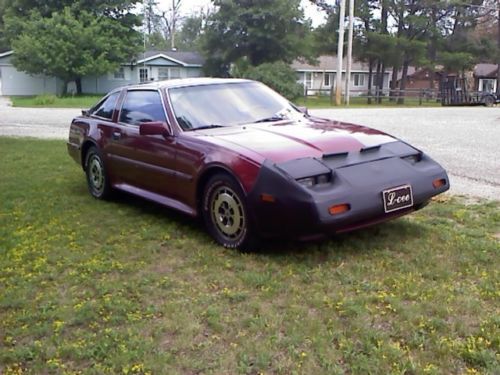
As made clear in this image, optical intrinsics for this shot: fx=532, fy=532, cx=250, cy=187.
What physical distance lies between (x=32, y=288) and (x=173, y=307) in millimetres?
1079

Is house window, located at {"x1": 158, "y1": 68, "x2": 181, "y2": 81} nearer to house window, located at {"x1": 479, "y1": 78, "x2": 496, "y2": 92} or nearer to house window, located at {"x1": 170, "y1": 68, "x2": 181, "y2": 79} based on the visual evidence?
house window, located at {"x1": 170, "y1": 68, "x2": 181, "y2": 79}

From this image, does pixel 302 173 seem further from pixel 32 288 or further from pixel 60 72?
pixel 60 72

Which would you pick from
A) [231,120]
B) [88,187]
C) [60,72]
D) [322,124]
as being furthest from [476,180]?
[60,72]

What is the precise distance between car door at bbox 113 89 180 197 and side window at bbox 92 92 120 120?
24cm

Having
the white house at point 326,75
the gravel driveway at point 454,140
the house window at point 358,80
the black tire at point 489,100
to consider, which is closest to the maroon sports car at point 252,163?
the gravel driveway at point 454,140

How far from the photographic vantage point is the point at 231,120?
16.9ft

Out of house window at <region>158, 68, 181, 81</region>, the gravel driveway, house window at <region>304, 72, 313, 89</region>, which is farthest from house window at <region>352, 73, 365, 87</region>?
the gravel driveway

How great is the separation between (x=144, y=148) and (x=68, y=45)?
1317 inches

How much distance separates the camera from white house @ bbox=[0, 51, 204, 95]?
140ft

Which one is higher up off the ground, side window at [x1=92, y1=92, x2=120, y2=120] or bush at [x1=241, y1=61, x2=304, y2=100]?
bush at [x1=241, y1=61, x2=304, y2=100]

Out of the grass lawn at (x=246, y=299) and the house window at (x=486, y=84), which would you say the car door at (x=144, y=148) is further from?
the house window at (x=486, y=84)

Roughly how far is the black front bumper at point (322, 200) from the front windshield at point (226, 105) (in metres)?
1.30

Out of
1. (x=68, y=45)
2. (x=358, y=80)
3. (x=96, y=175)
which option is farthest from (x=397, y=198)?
(x=358, y=80)

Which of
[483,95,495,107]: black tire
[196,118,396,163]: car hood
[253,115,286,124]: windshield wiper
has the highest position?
[483,95,495,107]: black tire
